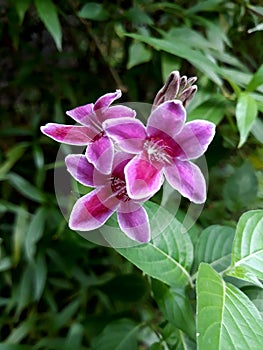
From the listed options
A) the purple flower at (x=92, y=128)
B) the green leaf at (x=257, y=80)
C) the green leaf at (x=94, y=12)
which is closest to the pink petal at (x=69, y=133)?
the purple flower at (x=92, y=128)

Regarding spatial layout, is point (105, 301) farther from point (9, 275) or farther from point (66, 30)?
point (66, 30)

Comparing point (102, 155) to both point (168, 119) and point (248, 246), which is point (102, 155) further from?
point (248, 246)

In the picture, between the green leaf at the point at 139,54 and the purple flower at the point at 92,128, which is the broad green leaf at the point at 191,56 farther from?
the purple flower at the point at 92,128

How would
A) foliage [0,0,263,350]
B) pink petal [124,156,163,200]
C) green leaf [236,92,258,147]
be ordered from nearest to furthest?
1. pink petal [124,156,163,200]
2. green leaf [236,92,258,147]
3. foliage [0,0,263,350]

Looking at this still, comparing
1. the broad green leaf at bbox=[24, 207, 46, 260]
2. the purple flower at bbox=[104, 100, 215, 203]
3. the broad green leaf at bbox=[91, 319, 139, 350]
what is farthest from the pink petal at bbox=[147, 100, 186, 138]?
the broad green leaf at bbox=[24, 207, 46, 260]

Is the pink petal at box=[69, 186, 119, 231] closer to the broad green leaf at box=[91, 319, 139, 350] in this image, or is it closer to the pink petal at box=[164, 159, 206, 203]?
the pink petal at box=[164, 159, 206, 203]

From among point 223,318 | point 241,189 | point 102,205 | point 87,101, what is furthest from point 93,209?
point 87,101

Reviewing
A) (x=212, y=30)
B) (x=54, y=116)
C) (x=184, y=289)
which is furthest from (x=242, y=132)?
(x=54, y=116)
